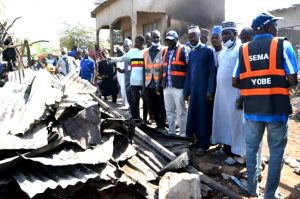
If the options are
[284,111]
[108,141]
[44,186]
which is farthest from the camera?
[108,141]

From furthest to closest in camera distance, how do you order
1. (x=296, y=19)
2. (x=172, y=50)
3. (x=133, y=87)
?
(x=296, y=19) → (x=133, y=87) → (x=172, y=50)

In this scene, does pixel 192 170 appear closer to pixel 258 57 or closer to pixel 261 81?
pixel 261 81

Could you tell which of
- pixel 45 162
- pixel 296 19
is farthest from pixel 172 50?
pixel 296 19

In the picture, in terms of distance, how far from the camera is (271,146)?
3.95 metres

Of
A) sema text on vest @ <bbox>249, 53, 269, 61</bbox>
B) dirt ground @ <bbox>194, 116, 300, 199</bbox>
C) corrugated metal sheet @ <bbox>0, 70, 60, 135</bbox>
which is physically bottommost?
dirt ground @ <bbox>194, 116, 300, 199</bbox>

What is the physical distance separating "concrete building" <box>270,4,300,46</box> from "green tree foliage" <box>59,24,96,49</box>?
75.3 ft

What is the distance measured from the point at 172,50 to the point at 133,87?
172 centimetres

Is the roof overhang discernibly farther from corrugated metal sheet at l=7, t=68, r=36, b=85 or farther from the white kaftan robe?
the white kaftan robe

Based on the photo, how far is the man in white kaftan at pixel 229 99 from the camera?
518 cm

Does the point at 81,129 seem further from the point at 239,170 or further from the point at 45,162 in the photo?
the point at 239,170

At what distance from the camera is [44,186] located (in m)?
3.18

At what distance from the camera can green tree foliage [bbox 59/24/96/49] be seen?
36.6 m

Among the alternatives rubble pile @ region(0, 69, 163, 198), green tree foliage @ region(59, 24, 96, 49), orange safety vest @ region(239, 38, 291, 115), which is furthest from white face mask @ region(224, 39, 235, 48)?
green tree foliage @ region(59, 24, 96, 49)

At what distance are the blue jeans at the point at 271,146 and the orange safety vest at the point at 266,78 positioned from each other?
0.18m
